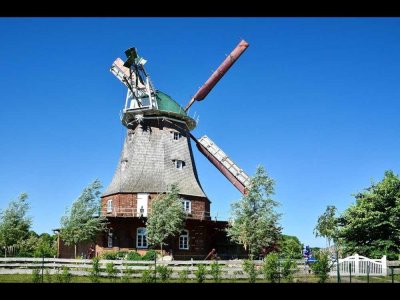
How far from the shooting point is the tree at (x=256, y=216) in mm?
30172

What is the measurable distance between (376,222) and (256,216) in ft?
25.0

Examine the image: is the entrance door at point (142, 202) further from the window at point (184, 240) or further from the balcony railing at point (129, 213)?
the window at point (184, 240)

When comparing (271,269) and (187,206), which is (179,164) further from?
(271,269)

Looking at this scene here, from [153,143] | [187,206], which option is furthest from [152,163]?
[187,206]

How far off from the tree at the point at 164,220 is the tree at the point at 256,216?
3.64 meters

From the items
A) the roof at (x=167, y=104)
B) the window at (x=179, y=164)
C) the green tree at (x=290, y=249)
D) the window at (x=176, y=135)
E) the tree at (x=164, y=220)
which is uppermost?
the roof at (x=167, y=104)

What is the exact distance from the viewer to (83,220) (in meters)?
31.2

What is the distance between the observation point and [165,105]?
37.5 meters

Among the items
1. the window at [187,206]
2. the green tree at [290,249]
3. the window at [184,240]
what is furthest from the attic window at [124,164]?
the green tree at [290,249]

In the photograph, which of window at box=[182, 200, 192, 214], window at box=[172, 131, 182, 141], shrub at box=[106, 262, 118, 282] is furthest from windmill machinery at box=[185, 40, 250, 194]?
shrub at box=[106, 262, 118, 282]

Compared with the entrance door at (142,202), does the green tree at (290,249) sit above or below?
below

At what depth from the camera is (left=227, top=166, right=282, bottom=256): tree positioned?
30172mm
